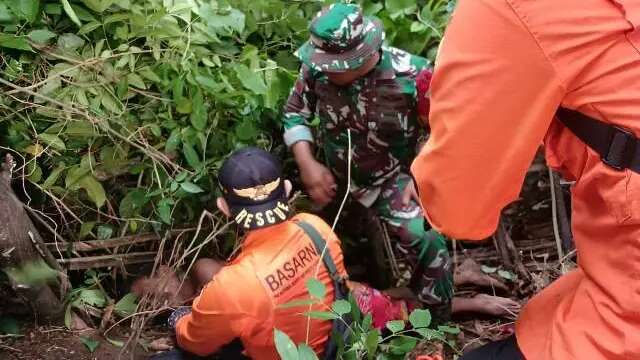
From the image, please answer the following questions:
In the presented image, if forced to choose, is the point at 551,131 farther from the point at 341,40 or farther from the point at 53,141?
the point at 53,141

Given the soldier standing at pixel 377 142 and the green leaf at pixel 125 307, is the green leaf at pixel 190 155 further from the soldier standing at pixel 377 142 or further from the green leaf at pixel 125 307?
the green leaf at pixel 125 307

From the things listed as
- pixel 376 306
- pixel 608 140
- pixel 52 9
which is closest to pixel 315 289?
pixel 376 306

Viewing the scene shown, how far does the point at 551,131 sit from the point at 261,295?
1.31 metres

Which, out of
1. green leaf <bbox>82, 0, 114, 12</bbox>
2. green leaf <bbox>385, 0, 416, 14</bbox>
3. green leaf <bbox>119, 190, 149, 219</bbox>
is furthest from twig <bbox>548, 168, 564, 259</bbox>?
green leaf <bbox>82, 0, 114, 12</bbox>

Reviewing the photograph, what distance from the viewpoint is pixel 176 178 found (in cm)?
313

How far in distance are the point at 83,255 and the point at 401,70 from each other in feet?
5.31

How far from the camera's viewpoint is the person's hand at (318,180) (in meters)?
3.31

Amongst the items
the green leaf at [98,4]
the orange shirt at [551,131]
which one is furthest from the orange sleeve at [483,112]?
the green leaf at [98,4]

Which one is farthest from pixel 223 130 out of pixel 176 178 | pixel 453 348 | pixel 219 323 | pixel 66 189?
pixel 453 348

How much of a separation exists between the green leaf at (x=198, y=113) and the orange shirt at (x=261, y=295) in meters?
0.72

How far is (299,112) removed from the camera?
10.9ft

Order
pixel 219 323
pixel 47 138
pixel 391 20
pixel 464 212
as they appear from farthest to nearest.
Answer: pixel 391 20 → pixel 47 138 → pixel 219 323 → pixel 464 212

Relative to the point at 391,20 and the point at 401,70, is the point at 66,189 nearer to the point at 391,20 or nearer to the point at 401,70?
the point at 401,70

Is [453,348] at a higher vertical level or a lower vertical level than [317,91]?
lower
